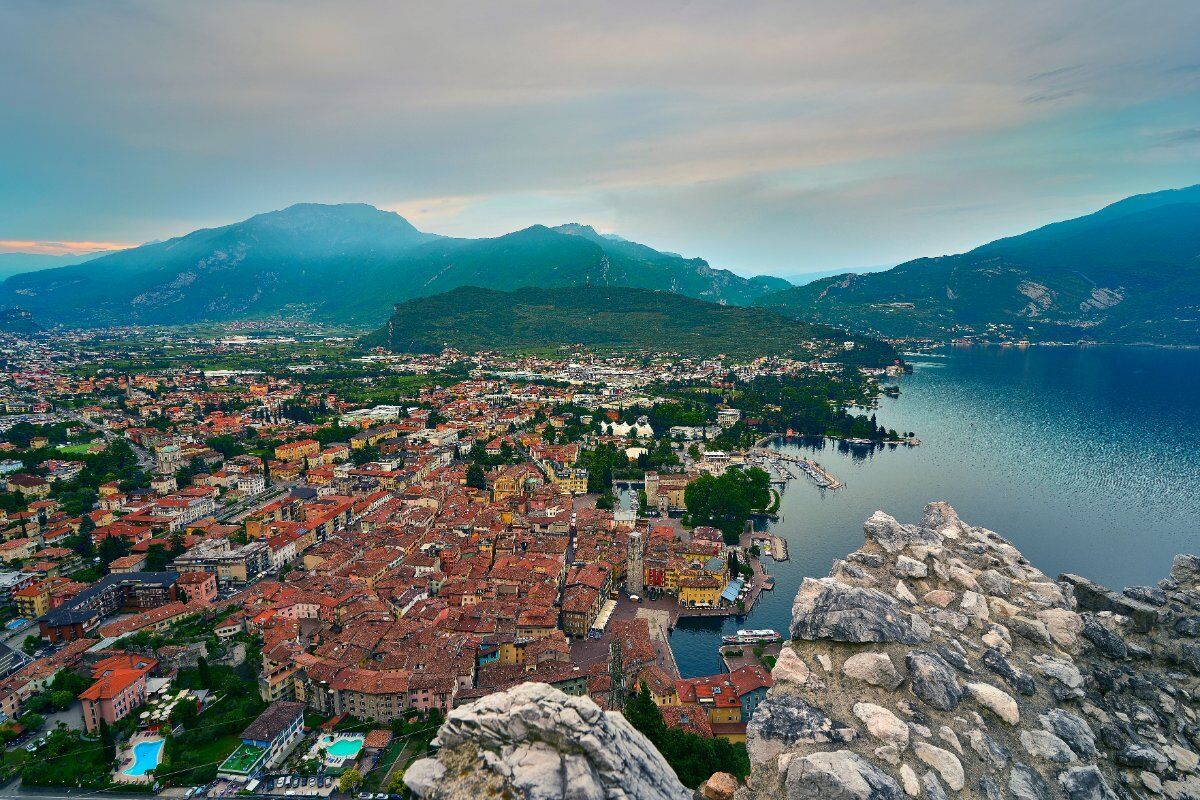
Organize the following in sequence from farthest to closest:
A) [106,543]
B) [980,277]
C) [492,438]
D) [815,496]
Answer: [980,277] < [492,438] < [815,496] < [106,543]

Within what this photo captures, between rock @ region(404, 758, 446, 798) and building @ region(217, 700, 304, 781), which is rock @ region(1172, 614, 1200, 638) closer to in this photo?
rock @ region(404, 758, 446, 798)

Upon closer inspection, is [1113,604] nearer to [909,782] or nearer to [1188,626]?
[1188,626]

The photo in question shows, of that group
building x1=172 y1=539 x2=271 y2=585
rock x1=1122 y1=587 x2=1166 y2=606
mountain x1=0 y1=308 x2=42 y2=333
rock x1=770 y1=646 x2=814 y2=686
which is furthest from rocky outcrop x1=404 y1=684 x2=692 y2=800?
mountain x1=0 y1=308 x2=42 y2=333

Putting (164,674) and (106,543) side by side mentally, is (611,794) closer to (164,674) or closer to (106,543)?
(164,674)

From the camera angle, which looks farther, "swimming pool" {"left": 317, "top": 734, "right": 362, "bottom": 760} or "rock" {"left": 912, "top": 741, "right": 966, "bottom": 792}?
"swimming pool" {"left": 317, "top": 734, "right": 362, "bottom": 760}

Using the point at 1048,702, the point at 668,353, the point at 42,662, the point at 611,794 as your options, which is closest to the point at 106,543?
the point at 42,662
